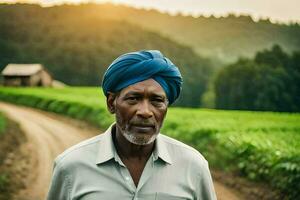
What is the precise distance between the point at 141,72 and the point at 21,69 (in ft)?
27.9

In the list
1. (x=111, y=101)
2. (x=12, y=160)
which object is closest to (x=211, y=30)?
(x=12, y=160)

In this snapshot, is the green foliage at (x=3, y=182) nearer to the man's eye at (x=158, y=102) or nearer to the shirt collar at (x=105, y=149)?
the shirt collar at (x=105, y=149)

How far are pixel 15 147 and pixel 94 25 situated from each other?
12.2ft

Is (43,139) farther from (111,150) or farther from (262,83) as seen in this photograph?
(111,150)

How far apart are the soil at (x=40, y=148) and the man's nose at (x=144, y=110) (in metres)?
4.78

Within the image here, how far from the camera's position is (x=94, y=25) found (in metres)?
11.0

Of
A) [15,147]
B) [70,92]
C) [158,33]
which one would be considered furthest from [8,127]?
[158,33]

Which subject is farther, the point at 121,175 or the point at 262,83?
the point at 262,83

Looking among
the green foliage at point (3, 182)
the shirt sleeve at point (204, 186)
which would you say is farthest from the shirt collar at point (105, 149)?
the green foliage at point (3, 182)

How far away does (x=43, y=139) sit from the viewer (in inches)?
381

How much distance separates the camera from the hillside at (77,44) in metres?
9.97

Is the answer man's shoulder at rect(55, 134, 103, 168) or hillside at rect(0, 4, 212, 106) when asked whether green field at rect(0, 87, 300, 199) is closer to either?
hillside at rect(0, 4, 212, 106)

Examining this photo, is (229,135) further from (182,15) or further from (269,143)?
(182,15)

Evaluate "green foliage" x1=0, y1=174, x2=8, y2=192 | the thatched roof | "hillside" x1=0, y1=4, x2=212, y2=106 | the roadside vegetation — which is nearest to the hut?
the thatched roof
